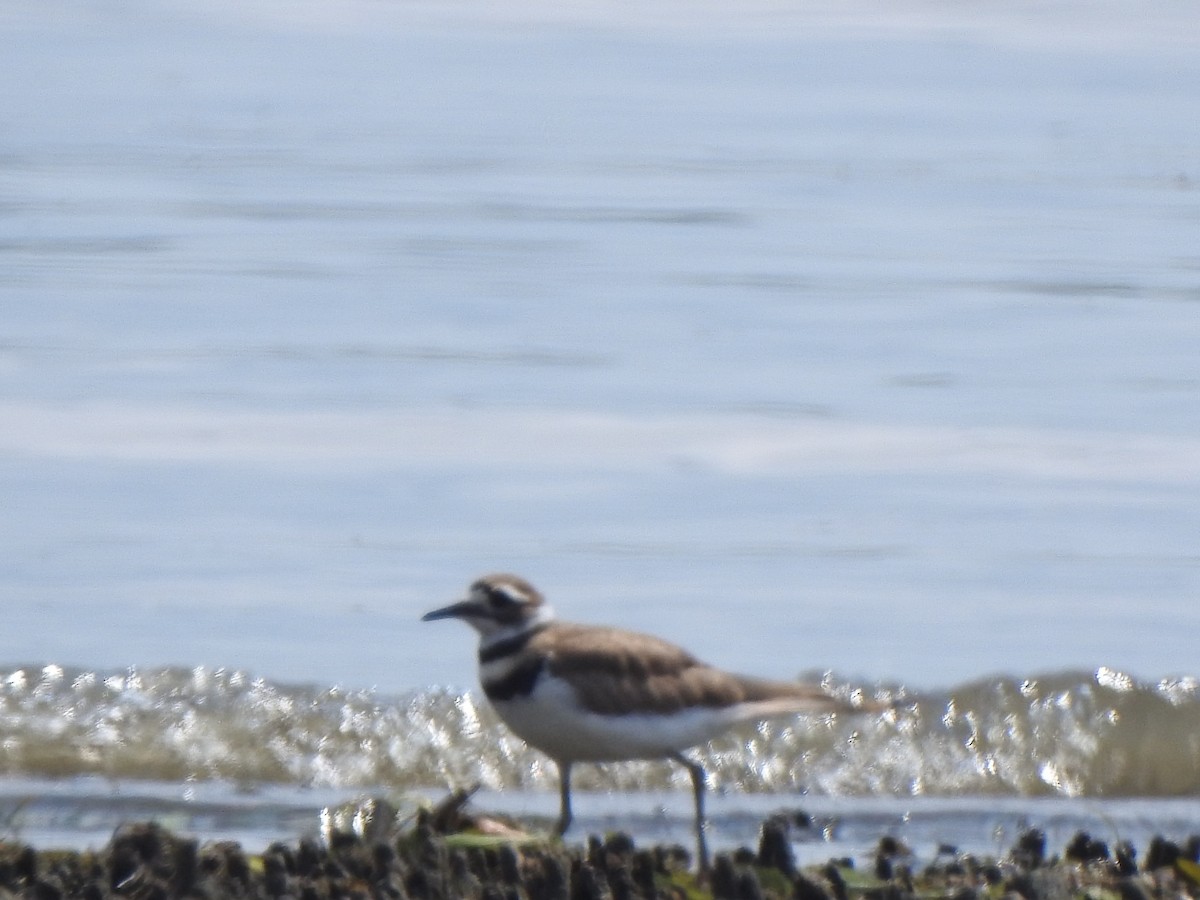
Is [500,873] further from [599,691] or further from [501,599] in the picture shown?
[501,599]

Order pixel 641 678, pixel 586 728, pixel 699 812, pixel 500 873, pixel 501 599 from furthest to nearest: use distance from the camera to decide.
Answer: pixel 501 599
pixel 641 678
pixel 586 728
pixel 699 812
pixel 500 873

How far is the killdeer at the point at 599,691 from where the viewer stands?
24.0 ft

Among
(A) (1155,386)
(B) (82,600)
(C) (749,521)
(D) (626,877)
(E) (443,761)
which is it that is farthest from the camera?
(A) (1155,386)

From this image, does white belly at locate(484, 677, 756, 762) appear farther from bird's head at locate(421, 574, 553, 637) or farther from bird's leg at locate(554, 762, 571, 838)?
bird's head at locate(421, 574, 553, 637)

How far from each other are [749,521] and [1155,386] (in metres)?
2.78

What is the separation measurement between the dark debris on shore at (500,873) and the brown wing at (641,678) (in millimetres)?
734

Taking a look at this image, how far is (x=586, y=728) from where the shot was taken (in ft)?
23.9

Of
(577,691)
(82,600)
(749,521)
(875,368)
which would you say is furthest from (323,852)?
(875,368)

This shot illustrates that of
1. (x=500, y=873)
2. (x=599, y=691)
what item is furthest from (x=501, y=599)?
(x=500, y=873)

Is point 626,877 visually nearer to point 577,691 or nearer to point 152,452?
point 577,691

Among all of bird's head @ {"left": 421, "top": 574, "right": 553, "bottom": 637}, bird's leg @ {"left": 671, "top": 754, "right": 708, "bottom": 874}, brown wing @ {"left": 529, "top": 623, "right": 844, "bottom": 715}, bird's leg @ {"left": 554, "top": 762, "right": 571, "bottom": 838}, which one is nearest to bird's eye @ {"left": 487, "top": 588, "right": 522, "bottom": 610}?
bird's head @ {"left": 421, "top": 574, "right": 553, "bottom": 637}

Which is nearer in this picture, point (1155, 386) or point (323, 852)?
point (323, 852)

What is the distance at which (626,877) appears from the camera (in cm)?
596

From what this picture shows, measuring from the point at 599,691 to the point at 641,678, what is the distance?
0.15 meters
